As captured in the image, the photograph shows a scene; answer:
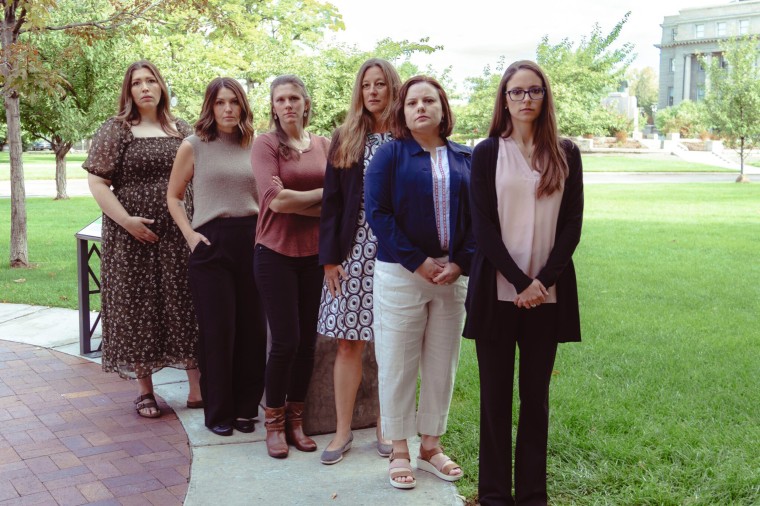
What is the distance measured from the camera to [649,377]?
223 inches

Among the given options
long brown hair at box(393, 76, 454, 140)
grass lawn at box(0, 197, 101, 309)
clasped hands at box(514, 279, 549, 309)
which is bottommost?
grass lawn at box(0, 197, 101, 309)

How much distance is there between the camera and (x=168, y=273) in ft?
16.9

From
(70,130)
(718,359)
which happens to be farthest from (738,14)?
(718,359)

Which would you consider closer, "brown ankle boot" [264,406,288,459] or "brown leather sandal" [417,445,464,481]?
"brown leather sandal" [417,445,464,481]

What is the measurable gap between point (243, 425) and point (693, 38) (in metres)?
108

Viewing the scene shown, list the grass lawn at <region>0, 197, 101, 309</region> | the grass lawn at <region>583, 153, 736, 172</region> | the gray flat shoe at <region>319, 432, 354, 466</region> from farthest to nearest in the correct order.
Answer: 1. the grass lawn at <region>583, 153, 736, 172</region>
2. the grass lawn at <region>0, 197, 101, 309</region>
3. the gray flat shoe at <region>319, 432, 354, 466</region>

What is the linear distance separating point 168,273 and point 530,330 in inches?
100

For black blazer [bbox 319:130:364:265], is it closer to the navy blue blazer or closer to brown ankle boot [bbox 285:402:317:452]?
the navy blue blazer

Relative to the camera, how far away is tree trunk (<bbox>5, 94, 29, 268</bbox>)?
36.2 feet

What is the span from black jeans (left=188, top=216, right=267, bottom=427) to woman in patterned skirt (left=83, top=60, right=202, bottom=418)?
422 millimetres

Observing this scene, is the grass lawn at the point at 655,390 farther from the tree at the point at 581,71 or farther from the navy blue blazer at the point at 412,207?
the tree at the point at 581,71

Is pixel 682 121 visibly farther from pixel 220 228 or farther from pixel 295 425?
pixel 295 425

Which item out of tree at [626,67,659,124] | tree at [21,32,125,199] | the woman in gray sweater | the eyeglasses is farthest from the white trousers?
tree at [626,67,659,124]

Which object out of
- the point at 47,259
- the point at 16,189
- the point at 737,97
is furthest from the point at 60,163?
the point at 737,97
